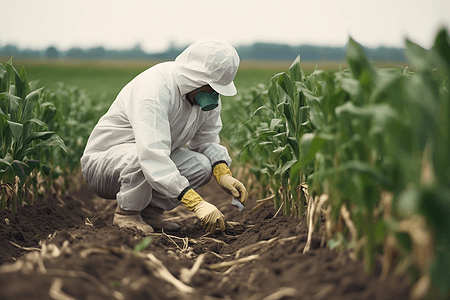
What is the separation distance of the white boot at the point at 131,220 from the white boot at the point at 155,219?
0.59 ft

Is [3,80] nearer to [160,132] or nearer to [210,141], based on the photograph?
[160,132]

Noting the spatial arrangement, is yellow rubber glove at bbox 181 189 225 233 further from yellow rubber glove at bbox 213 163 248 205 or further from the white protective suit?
yellow rubber glove at bbox 213 163 248 205

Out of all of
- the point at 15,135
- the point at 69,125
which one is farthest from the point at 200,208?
the point at 69,125

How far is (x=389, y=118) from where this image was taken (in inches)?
46.7

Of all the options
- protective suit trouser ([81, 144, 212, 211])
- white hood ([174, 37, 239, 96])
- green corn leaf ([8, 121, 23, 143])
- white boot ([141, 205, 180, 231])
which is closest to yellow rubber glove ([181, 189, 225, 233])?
protective suit trouser ([81, 144, 212, 211])

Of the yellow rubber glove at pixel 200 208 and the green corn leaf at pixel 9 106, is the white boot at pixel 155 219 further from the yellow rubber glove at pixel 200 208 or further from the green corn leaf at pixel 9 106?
the green corn leaf at pixel 9 106

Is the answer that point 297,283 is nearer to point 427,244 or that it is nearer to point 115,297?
point 427,244

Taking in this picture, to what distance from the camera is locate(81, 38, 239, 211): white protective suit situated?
2611 mm

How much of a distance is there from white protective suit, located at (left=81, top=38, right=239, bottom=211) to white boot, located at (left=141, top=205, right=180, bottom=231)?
0.27 ft

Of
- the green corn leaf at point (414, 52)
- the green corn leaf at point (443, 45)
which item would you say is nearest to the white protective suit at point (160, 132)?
the green corn leaf at point (414, 52)

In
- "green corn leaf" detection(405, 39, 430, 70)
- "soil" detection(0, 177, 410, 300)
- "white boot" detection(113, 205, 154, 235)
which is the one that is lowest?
"white boot" detection(113, 205, 154, 235)

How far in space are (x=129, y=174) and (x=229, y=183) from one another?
2.69 feet

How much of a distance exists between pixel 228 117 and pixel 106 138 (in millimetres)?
3248

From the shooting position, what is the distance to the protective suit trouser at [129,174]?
2.90 meters
